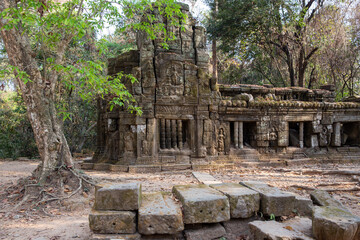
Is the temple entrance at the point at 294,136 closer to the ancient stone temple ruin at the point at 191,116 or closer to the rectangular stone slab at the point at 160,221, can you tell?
the ancient stone temple ruin at the point at 191,116

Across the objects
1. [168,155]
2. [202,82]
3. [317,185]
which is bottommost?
[317,185]

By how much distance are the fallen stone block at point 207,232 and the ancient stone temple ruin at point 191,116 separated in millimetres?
5439

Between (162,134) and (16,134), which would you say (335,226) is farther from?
(16,134)

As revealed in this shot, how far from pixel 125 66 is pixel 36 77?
465 cm

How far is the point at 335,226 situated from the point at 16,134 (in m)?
15.5

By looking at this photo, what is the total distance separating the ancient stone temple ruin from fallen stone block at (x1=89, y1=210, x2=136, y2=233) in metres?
5.59

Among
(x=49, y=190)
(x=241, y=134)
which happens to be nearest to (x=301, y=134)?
(x=241, y=134)

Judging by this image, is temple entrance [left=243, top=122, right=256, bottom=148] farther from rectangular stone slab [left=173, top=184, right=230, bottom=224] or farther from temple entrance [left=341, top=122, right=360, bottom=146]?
rectangular stone slab [left=173, top=184, right=230, bottom=224]

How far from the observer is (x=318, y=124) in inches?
441

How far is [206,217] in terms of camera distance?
3.41 meters

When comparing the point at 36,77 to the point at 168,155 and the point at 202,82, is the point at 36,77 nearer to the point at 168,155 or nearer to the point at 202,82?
the point at 168,155

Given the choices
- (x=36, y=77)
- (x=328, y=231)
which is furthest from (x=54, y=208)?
(x=328, y=231)

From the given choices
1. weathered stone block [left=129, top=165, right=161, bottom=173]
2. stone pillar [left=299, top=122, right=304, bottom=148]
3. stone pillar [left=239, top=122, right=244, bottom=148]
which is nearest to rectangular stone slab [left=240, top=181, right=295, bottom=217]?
weathered stone block [left=129, top=165, right=161, bottom=173]

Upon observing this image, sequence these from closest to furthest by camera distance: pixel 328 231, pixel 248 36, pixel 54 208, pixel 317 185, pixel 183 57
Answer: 1. pixel 328 231
2. pixel 54 208
3. pixel 317 185
4. pixel 183 57
5. pixel 248 36
